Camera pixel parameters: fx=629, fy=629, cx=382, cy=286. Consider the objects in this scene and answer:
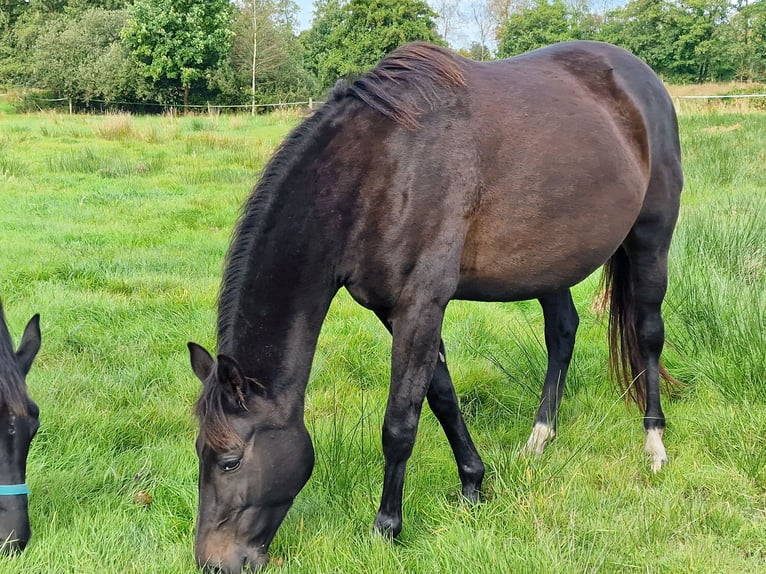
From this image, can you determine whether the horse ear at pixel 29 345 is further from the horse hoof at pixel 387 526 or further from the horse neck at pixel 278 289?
the horse hoof at pixel 387 526

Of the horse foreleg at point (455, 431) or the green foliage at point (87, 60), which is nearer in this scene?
the horse foreleg at point (455, 431)

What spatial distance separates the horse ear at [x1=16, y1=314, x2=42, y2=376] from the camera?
109 inches

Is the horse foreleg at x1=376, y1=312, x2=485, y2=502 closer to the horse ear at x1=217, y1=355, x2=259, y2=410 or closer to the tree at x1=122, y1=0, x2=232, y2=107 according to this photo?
the horse ear at x1=217, y1=355, x2=259, y2=410

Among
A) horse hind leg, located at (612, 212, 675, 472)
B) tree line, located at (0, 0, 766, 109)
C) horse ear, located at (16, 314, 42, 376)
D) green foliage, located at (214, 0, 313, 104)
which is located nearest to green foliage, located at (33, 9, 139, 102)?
tree line, located at (0, 0, 766, 109)

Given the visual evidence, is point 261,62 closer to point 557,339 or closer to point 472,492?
point 557,339

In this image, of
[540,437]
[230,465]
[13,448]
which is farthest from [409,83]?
[13,448]

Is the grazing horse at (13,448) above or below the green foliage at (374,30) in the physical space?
below

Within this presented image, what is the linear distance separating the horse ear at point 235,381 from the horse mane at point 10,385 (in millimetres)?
957

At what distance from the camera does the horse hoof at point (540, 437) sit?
3.27 meters

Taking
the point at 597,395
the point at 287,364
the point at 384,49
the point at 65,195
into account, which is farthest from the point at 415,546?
the point at 384,49

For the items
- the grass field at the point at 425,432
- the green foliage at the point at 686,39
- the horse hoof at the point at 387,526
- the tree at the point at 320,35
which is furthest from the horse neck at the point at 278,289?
the green foliage at the point at 686,39

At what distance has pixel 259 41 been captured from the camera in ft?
128

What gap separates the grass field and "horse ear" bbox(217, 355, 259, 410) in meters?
0.66

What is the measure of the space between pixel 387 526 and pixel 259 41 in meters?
40.7
